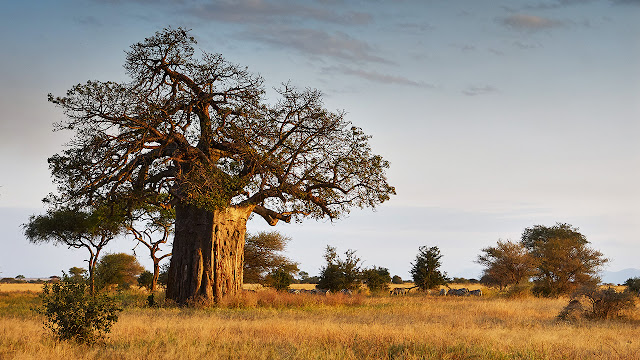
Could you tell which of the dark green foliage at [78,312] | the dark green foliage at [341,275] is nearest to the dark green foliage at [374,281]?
the dark green foliage at [341,275]

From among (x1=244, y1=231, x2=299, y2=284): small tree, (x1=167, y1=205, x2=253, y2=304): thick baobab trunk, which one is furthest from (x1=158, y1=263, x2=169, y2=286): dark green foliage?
(x1=167, y1=205, x2=253, y2=304): thick baobab trunk

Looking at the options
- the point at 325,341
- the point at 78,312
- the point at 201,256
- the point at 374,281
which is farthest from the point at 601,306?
the point at 374,281

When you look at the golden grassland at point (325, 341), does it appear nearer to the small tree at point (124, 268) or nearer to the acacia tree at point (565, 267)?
the acacia tree at point (565, 267)

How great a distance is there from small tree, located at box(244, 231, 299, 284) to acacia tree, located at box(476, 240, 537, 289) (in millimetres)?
15009

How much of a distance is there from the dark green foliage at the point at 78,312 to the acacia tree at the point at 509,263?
34.0 m

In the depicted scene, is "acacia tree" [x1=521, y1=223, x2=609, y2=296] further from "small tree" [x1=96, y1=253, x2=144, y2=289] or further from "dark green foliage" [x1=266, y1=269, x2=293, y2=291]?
"small tree" [x1=96, y1=253, x2=144, y2=289]

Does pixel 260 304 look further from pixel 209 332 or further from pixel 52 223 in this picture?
pixel 52 223

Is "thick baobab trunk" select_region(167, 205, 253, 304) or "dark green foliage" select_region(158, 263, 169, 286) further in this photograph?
"dark green foliage" select_region(158, 263, 169, 286)

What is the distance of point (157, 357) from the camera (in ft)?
32.7

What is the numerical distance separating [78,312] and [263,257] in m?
30.3

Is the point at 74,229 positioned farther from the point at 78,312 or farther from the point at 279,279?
the point at 78,312

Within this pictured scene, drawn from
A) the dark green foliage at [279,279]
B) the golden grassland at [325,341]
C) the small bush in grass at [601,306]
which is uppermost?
the dark green foliage at [279,279]

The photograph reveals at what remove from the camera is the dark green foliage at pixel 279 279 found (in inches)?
1581

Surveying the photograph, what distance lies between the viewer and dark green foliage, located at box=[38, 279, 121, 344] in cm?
1206
